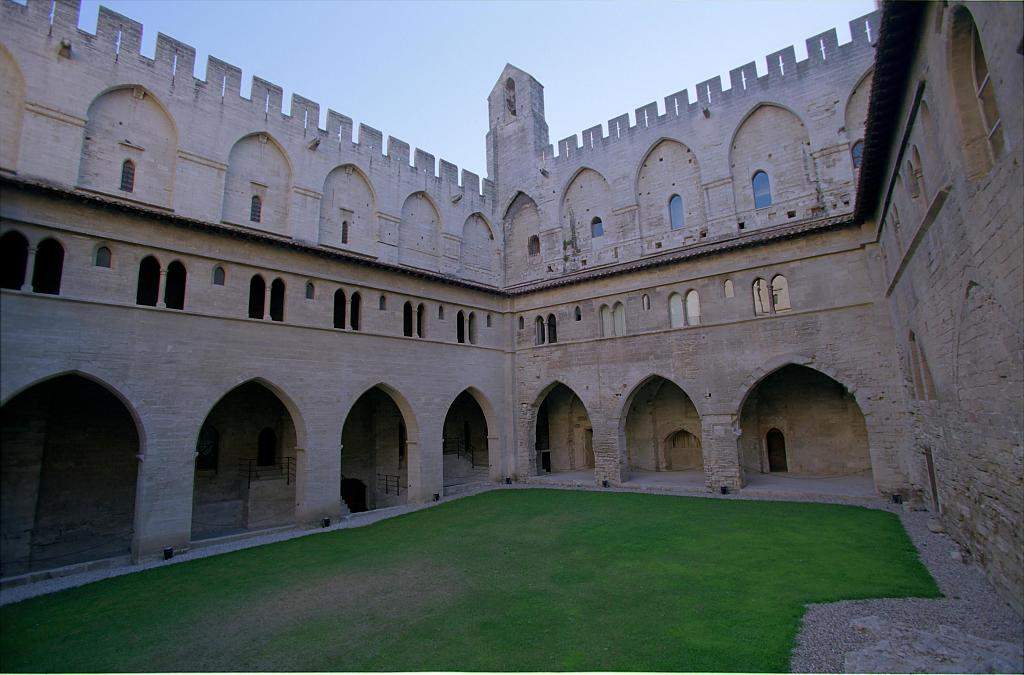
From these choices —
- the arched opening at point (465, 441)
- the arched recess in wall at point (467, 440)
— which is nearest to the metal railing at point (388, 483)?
the arched recess in wall at point (467, 440)

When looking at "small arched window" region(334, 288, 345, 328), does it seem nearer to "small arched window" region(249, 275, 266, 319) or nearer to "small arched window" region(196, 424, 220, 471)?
"small arched window" region(249, 275, 266, 319)

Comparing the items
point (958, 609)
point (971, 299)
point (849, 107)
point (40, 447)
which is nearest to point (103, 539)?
point (40, 447)

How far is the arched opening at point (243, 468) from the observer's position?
15.5 metres

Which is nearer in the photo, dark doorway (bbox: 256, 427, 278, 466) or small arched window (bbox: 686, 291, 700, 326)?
dark doorway (bbox: 256, 427, 278, 466)

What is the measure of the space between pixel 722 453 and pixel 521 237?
510 inches

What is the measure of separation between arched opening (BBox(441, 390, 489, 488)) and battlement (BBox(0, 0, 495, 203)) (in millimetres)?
10587

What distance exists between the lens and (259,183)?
52.5 feet

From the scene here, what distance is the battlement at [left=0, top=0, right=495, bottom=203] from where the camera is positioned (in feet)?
41.1

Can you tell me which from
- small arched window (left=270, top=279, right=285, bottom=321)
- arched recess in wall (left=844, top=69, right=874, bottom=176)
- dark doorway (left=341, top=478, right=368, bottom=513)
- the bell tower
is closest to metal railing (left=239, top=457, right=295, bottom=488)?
dark doorway (left=341, top=478, right=368, bottom=513)

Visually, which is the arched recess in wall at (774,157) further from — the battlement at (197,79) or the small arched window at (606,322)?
the battlement at (197,79)

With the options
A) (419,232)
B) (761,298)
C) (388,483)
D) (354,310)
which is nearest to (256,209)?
(354,310)

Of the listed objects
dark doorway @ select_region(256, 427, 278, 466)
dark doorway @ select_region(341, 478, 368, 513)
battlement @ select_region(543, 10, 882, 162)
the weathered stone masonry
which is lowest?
dark doorway @ select_region(341, 478, 368, 513)

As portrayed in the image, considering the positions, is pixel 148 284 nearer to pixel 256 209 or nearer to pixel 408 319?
pixel 256 209

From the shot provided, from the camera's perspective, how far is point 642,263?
1844 centimetres
